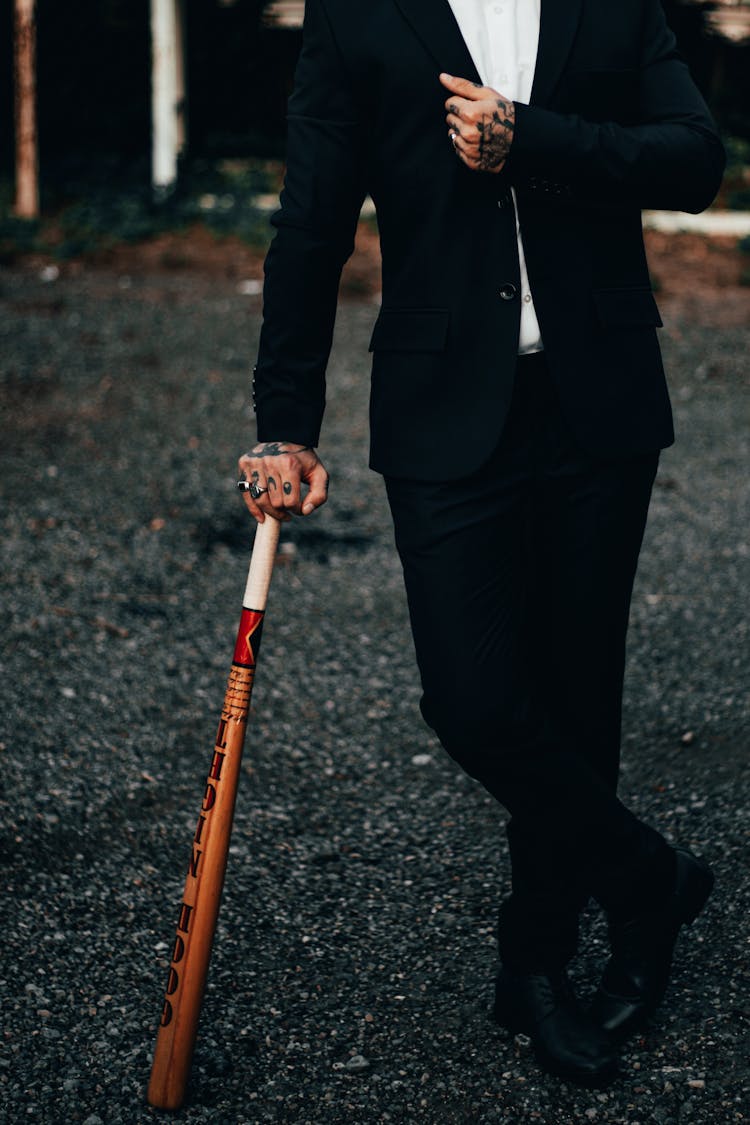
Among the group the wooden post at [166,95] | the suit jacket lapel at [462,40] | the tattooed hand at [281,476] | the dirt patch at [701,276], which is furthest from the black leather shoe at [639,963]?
the wooden post at [166,95]

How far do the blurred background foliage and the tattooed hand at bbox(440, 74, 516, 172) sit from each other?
32.1ft

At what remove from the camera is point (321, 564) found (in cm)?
559

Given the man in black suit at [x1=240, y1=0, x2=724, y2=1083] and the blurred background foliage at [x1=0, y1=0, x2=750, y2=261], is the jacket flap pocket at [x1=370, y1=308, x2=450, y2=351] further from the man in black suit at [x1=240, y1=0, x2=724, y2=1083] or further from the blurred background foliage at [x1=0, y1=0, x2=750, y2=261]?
the blurred background foliage at [x1=0, y1=0, x2=750, y2=261]

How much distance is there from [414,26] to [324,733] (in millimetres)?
2436

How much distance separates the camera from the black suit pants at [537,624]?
2.47 meters

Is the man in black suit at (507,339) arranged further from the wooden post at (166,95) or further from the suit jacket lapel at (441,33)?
the wooden post at (166,95)

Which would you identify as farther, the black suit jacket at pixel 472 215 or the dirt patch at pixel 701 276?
the dirt patch at pixel 701 276

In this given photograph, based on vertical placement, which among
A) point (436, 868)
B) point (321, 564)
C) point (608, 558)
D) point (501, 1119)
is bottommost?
point (321, 564)

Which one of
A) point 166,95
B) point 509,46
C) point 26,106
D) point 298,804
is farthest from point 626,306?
point 166,95

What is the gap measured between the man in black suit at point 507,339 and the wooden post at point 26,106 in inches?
390

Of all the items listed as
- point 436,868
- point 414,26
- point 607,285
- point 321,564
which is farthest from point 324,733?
point 414,26

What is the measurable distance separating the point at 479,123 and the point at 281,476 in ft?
2.50

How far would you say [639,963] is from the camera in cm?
277

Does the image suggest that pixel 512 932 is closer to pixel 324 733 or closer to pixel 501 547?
pixel 501 547
